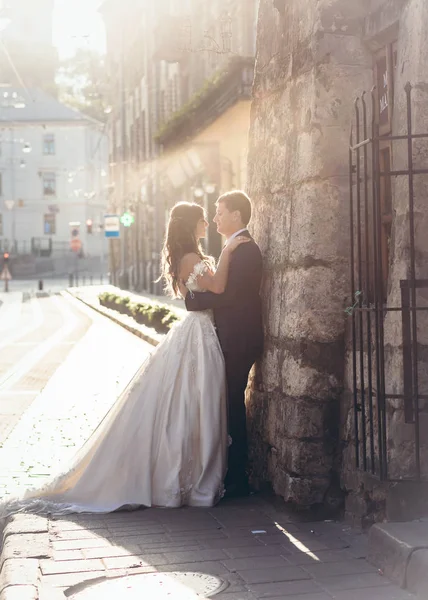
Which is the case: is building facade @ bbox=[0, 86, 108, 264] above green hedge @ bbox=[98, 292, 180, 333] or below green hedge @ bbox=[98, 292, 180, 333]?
above

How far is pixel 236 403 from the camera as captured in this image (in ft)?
22.4

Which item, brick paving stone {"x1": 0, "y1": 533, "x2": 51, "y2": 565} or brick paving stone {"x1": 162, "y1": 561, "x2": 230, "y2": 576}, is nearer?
brick paving stone {"x1": 162, "y1": 561, "x2": 230, "y2": 576}

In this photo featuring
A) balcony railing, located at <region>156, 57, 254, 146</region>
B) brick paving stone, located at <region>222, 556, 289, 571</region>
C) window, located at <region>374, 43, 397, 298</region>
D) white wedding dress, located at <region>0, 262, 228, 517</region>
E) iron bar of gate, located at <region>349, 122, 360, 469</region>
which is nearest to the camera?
brick paving stone, located at <region>222, 556, 289, 571</region>

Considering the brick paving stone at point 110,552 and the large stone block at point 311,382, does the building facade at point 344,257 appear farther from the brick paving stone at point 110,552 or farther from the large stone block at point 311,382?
the brick paving stone at point 110,552

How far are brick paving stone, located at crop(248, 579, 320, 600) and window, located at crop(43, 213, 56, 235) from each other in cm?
7962

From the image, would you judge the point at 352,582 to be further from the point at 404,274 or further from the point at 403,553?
the point at 404,274

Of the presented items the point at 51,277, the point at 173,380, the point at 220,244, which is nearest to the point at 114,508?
the point at 173,380

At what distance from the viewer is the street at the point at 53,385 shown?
8336 mm

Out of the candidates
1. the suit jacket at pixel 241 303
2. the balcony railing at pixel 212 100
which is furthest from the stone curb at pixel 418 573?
the balcony railing at pixel 212 100

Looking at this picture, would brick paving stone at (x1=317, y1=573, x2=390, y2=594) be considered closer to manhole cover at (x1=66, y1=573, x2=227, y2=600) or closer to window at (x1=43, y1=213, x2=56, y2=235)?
manhole cover at (x1=66, y1=573, x2=227, y2=600)

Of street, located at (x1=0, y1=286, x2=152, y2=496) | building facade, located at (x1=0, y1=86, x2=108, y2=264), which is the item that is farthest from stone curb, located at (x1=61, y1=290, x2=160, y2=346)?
building facade, located at (x1=0, y1=86, x2=108, y2=264)

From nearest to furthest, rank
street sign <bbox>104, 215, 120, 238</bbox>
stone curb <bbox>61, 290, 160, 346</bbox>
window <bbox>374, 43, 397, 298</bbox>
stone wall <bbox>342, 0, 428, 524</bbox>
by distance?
1. stone wall <bbox>342, 0, 428, 524</bbox>
2. window <bbox>374, 43, 397, 298</bbox>
3. stone curb <bbox>61, 290, 160, 346</bbox>
4. street sign <bbox>104, 215, 120, 238</bbox>

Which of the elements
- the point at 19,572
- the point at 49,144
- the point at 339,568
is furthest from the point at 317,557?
the point at 49,144

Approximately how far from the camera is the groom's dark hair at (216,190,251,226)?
6.95 m
